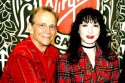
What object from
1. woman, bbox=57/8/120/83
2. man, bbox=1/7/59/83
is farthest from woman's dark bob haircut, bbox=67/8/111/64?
man, bbox=1/7/59/83

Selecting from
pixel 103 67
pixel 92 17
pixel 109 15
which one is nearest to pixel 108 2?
pixel 109 15

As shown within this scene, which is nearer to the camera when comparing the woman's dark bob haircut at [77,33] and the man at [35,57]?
the man at [35,57]

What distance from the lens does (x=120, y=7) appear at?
2.43 meters

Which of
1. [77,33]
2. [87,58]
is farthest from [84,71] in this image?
[77,33]

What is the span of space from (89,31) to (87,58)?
0.25m

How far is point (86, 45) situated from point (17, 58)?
613mm

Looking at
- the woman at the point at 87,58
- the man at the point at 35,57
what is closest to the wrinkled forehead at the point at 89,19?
the woman at the point at 87,58

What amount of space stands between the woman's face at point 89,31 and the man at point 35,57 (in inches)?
9.2

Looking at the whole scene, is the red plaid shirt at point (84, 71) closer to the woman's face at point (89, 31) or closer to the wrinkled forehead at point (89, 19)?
the woman's face at point (89, 31)

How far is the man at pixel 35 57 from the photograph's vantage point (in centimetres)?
161

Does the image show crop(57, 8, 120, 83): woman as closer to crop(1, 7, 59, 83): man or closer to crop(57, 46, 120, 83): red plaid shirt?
crop(57, 46, 120, 83): red plaid shirt

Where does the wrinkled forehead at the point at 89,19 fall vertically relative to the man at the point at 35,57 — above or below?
Answer: above

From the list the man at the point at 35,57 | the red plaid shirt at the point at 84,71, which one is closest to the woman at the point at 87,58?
the red plaid shirt at the point at 84,71

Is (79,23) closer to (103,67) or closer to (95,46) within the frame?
(95,46)
